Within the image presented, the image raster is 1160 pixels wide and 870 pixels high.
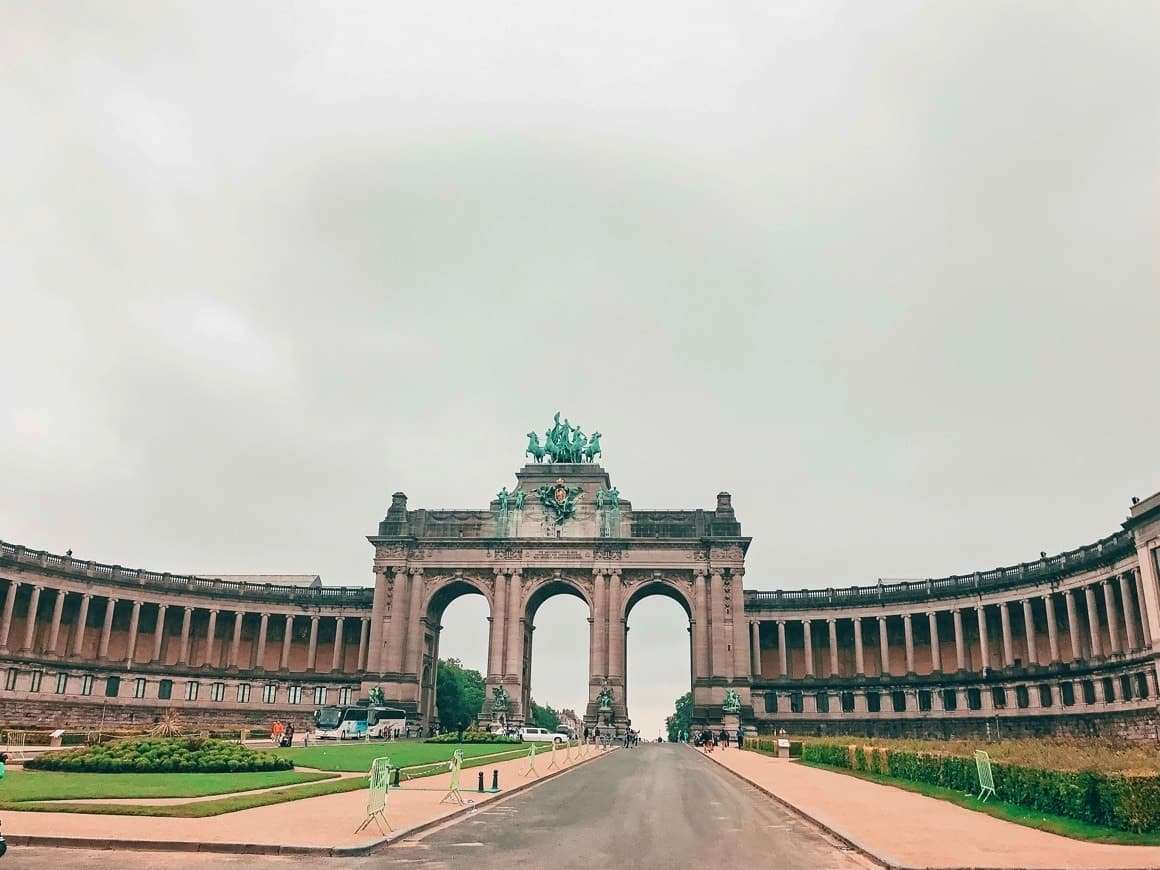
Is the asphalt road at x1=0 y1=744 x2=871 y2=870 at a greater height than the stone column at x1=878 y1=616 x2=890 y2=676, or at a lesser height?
lesser

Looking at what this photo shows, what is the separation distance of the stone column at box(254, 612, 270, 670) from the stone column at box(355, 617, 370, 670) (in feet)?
33.8

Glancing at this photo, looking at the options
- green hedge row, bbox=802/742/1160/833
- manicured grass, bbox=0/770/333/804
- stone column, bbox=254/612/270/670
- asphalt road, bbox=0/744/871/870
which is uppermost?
stone column, bbox=254/612/270/670

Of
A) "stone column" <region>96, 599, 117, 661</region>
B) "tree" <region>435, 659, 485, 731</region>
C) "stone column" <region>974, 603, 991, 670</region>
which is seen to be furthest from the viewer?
"tree" <region>435, 659, 485, 731</region>

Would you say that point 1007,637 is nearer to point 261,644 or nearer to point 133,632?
point 261,644

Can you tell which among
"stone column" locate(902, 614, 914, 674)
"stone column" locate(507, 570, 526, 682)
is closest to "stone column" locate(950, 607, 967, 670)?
"stone column" locate(902, 614, 914, 674)

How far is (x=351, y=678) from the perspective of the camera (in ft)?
326

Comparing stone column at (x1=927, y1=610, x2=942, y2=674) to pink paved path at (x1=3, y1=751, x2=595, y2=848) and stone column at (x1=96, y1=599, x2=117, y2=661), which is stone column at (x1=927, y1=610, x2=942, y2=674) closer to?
pink paved path at (x1=3, y1=751, x2=595, y2=848)

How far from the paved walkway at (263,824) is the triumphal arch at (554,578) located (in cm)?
7001

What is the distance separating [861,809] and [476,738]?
45.9m

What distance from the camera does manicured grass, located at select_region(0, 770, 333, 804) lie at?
2464 cm

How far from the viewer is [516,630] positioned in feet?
317

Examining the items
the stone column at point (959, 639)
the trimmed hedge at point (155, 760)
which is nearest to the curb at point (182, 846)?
the trimmed hedge at point (155, 760)

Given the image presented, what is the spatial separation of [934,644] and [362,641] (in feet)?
203

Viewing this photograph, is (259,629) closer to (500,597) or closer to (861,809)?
(500,597)
